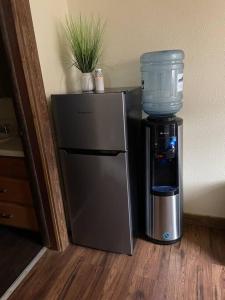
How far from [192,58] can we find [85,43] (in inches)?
30.0

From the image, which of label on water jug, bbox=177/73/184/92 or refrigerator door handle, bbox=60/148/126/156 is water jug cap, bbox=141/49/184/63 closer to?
label on water jug, bbox=177/73/184/92

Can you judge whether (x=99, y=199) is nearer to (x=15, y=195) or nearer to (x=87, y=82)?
(x=15, y=195)

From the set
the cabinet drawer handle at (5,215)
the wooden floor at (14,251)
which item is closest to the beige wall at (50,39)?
the cabinet drawer handle at (5,215)

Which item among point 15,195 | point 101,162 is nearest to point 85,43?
point 101,162

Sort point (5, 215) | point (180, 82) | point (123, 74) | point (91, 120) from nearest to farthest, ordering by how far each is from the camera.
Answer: point (91, 120) → point (180, 82) → point (123, 74) → point (5, 215)

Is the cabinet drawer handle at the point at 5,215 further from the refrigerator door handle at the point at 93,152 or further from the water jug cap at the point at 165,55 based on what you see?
the water jug cap at the point at 165,55

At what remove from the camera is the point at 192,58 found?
1.72 m

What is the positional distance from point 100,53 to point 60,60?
0.32m

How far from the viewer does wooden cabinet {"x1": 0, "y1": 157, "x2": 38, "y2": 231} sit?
6.16ft

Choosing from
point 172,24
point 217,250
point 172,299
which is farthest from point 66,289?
point 172,24

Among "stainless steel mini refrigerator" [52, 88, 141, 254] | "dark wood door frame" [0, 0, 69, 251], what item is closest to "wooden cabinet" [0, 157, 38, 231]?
"dark wood door frame" [0, 0, 69, 251]

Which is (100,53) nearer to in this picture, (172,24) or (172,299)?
(172,24)

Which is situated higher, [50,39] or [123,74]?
[50,39]

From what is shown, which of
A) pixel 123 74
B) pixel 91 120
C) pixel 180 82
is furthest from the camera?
pixel 123 74
